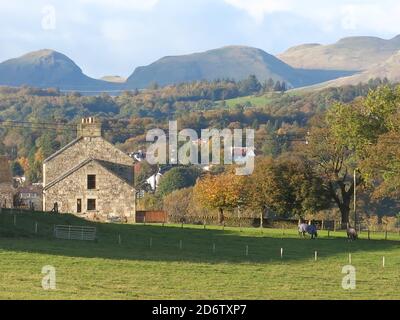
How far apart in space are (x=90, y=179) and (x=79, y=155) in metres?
3.15

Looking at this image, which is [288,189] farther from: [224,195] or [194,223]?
[224,195]

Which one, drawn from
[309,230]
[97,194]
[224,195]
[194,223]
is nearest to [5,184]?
[97,194]

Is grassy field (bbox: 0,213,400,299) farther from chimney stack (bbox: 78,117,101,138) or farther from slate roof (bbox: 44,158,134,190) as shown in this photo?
chimney stack (bbox: 78,117,101,138)

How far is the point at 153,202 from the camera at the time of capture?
161 meters

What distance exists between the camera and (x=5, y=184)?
92500 millimetres

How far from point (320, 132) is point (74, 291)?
221 ft

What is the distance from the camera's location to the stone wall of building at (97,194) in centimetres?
9650

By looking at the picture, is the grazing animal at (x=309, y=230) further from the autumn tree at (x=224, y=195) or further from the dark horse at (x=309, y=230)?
the autumn tree at (x=224, y=195)

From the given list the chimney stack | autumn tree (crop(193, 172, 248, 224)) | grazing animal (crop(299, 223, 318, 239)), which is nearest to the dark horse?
grazing animal (crop(299, 223, 318, 239))

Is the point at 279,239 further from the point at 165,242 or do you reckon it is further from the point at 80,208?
the point at 80,208

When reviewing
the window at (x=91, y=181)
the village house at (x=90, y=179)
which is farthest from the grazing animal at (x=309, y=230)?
the window at (x=91, y=181)

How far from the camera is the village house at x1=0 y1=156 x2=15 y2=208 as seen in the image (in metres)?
90.6
